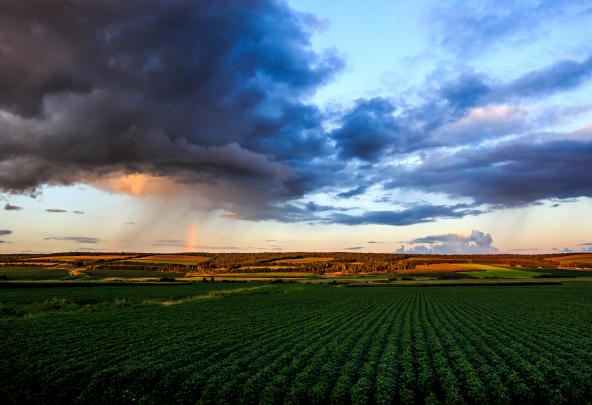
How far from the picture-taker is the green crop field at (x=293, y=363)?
13.1m

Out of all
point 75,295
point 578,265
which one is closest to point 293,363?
point 75,295

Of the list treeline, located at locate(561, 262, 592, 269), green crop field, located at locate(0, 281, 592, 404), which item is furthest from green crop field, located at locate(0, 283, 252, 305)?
treeline, located at locate(561, 262, 592, 269)

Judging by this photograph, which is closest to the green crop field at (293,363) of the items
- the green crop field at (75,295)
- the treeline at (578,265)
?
the green crop field at (75,295)

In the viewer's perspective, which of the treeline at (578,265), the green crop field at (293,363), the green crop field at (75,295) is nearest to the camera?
the green crop field at (293,363)

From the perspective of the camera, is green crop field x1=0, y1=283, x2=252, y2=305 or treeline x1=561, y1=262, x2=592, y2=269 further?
treeline x1=561, y1=262, x2=592, y2=269

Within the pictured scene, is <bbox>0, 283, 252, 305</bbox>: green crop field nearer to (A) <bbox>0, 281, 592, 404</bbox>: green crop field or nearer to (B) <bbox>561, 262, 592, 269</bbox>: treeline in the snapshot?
(A) <bbox>0, 281, 592, 404</bbox>: green crop field

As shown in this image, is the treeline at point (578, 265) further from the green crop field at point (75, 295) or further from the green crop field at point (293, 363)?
the green crop field at point (75, 295)

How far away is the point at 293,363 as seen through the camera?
16.5m

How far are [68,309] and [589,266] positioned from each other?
218 meters

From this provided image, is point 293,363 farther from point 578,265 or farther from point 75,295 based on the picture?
point 578,265

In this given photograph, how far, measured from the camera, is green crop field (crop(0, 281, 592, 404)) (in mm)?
13070

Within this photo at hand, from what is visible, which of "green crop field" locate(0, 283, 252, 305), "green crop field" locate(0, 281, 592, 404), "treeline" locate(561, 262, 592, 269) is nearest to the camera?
"green crop field" locate(0, 281, 592, 404)

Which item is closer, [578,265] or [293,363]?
[293,363]

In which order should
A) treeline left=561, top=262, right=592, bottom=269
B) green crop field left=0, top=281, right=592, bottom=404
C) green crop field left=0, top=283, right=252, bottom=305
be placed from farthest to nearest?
1. treeline left=561, top=262, right=592, bottom=269
2. green crop field left=0, top=283, right=252, bottom=305
3. green crop field left=0, top=281, right=592, bottom=404
